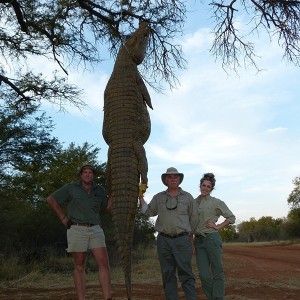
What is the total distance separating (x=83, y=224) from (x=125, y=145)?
2.00m

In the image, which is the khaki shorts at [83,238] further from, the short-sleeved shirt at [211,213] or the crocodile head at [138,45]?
the crocodile head at [138,45]

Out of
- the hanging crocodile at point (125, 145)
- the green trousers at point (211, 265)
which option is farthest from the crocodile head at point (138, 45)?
the green trousers at point (211, 265)

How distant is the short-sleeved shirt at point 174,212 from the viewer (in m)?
5.87

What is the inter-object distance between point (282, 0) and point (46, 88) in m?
7.29

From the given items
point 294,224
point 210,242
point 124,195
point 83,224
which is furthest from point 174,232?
point 294,224

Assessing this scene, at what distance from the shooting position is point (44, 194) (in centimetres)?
1744

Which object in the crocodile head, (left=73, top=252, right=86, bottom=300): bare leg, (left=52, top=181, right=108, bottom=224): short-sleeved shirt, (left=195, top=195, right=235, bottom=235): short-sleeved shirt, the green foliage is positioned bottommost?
(left=73, top=252, right=86, bottom=300): bare leg

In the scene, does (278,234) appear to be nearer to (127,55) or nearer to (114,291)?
(114,291)

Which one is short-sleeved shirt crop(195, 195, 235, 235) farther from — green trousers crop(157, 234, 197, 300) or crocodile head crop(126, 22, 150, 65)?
crocodile head crop(126, 22, 150, 65)

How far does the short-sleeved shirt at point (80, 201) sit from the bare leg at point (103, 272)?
383 millimetres

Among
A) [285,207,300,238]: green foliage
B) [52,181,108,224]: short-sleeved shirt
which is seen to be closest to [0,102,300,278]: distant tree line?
[52,181,108,224]: short-sleeved shirt

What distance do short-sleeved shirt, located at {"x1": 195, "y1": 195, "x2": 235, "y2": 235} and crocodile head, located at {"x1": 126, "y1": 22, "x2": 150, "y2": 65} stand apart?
213cm

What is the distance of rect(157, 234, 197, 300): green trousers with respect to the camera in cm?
582

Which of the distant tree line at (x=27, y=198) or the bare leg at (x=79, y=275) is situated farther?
the distant tree line at (x=27, y=198)
